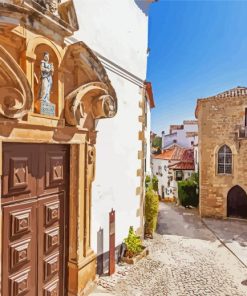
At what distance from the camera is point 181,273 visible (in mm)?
6137

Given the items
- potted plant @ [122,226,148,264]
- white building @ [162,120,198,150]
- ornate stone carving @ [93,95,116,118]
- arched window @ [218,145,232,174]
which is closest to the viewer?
ornate stone carving @ [93,95,116,118]

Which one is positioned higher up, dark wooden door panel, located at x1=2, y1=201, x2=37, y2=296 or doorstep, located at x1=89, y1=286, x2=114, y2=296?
dark wooden door panel, located at x1=2, y1=201, x2=37, y2=296

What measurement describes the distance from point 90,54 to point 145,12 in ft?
13.1

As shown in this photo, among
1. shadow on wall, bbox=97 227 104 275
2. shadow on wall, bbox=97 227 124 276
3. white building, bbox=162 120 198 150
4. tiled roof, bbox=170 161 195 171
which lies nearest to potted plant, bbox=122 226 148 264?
shadow on wall, bbox=97 227 124 276

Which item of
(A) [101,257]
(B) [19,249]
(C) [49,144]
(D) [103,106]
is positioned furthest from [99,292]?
(D) [103,106]

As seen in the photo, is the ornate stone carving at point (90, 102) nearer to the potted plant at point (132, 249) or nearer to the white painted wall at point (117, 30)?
the white painted wall at point (117, 30)

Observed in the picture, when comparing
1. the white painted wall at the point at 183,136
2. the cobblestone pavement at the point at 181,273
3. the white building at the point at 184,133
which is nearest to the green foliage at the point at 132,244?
the cobblestone pavement at the point at 181,273

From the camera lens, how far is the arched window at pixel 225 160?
14.2m

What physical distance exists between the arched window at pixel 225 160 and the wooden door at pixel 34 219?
39.7ft

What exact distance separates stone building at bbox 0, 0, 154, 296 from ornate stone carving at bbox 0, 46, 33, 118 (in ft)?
0.04

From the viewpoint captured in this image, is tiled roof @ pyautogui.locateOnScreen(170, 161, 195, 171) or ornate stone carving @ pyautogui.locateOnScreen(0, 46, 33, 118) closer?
ornate stone carving @ pyautogui.locateOnScreen(0, 46, 33, 118)

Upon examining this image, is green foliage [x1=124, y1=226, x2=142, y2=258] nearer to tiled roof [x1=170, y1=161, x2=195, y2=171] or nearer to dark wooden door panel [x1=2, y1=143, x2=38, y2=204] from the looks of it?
dark wooden door panel [x1=2, y1=143, x2=38, y2=204]

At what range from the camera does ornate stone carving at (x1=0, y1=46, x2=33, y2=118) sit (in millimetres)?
3006

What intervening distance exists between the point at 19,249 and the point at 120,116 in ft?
12.3
